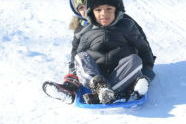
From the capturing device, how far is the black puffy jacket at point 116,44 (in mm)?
3295

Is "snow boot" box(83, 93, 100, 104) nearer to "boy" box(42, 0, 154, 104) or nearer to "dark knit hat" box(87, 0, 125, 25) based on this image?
"boy" box(42, 0, 154, 104)

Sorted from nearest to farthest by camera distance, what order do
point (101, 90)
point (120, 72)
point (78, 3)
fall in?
point (101, 90) → point (120, 72) → point (78, 3)

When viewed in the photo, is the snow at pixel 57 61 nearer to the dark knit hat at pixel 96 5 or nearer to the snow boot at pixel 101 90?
the snow boot at pixel 101 90

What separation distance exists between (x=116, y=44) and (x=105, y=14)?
0.23 m

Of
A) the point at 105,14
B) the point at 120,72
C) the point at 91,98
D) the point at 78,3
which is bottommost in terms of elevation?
the point at 91,98

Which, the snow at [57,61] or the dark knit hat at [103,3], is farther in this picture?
the dark knit hat at [103,3]

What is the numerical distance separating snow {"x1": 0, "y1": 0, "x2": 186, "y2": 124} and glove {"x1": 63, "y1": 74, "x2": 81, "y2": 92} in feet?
0.43

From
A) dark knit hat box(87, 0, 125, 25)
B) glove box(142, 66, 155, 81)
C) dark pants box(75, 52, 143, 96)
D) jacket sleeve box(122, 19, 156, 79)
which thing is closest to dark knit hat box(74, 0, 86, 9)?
dark knit hat box(87, 0, 125, 25)

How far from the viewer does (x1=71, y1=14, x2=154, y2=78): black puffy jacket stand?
329 cm

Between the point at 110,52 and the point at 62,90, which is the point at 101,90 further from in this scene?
the point at 110,52

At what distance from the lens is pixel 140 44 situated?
10.9ft

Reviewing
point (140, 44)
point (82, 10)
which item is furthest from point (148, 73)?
point (82, 10)

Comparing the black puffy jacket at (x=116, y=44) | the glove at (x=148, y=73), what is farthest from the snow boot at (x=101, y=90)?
the glove at (x=148, y=73)

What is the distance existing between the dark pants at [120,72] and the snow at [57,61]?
0.18 meters
